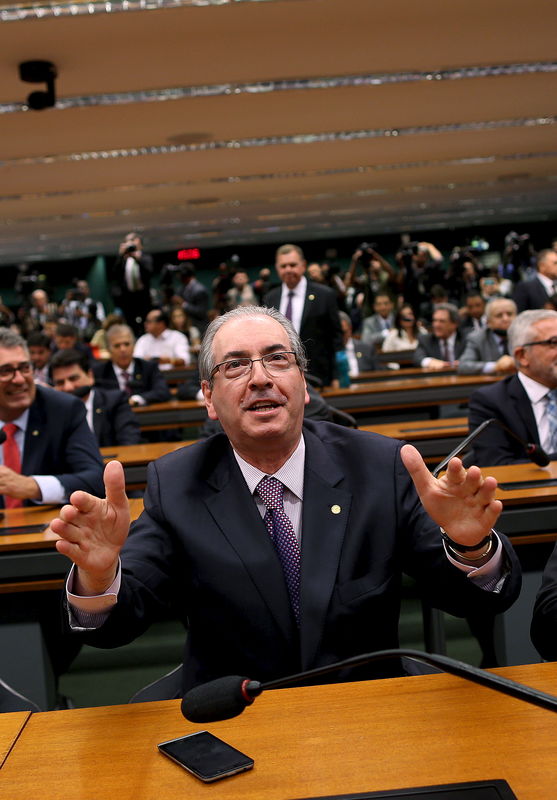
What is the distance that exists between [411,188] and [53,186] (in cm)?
533

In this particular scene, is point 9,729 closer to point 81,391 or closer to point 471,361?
point 81,391

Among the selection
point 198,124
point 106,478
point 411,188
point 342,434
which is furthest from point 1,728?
point 411,188

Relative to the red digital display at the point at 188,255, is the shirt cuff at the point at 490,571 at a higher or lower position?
lower

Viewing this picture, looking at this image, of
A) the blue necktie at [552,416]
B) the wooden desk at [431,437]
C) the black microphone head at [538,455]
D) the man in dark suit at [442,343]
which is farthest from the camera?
the man in dark suit at [442,343]

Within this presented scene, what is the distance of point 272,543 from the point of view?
151 cm

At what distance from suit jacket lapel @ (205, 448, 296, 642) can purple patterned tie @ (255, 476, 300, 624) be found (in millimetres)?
31

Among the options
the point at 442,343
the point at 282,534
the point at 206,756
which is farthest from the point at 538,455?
the point at 442,343

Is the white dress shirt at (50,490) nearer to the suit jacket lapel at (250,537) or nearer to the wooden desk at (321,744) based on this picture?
the suit jacket lapel at (250,537)

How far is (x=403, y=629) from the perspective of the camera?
3264mm

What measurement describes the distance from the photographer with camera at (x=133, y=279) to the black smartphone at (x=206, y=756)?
7056 millimetres

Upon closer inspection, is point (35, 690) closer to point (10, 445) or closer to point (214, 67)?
point (10, 445)

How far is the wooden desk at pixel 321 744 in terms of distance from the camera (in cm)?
96

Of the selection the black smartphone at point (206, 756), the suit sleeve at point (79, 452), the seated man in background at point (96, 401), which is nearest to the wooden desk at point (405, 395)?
the seated man in background at point (96, 401)

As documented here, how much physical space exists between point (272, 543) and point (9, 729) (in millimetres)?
530
